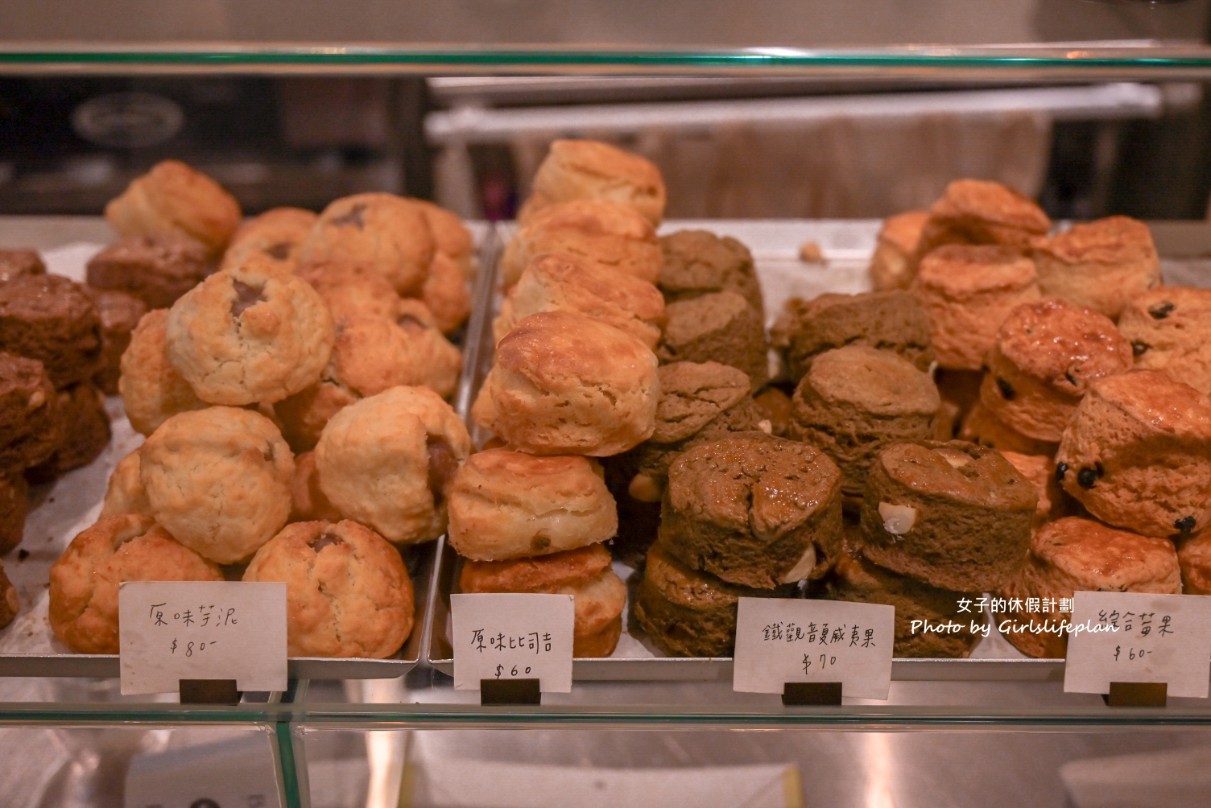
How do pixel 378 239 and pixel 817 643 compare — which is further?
pixel 378 239

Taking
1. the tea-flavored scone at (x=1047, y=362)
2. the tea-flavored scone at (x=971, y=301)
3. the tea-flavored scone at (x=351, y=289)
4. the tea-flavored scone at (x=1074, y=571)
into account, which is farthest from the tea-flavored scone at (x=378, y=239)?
the tea-flavored scone at (x=1074, y=571)

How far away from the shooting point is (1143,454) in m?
1.36

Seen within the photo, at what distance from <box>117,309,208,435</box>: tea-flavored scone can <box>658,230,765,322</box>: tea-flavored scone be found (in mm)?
857

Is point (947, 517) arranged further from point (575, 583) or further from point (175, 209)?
point (175, 209)

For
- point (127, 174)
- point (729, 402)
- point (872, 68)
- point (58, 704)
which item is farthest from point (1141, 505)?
point (127, 174)

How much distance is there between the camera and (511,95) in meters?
2.98

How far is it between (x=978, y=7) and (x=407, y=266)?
1.11 m

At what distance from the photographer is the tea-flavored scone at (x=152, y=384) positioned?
157cm

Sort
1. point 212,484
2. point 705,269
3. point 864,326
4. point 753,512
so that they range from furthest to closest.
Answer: point 705,269
point 864,326
point 212,484
point 753,512

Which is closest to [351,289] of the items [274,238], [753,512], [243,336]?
[243,336]

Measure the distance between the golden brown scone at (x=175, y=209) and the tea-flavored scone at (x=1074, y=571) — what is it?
5.84 feet

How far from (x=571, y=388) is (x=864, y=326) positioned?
0.60 meters

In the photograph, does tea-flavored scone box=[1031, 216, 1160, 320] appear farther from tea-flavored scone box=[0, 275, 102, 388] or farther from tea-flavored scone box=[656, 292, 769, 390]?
tea-flavored scone box=[0, 275, 102, 388]

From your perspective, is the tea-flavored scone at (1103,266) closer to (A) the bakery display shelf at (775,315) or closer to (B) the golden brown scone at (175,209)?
(A) the bakery display shelf at (775,315)
